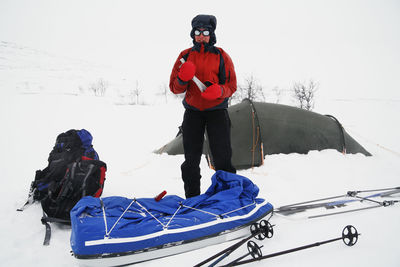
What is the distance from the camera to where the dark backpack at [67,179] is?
2465mm

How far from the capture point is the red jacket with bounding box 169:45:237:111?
278 centimetres

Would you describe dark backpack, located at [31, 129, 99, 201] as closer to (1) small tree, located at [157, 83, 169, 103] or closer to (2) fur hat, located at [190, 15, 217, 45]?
(2) fur hat, located at [190, 15, 217, 45]

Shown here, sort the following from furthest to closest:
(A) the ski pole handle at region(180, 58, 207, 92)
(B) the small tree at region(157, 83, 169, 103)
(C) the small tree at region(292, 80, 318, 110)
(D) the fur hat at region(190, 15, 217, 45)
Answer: (B) the small tree at region(157, 83, 169, 103) < (C) the small tree at region(292, 80, 318, 110) < (D) the fur hat at region(190, 15, 217, 45) < (A) the ski pole handle at region(180, 58, 207, 92)

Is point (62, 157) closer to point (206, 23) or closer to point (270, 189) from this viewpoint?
point (206, 23)

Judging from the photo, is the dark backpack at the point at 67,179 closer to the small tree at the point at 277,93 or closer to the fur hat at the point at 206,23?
the fur hat at the point at 206,23

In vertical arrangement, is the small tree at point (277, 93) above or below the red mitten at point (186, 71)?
above

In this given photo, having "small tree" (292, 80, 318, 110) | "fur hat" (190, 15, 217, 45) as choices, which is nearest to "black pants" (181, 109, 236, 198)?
"fur hat" (190, 15, 217, 45)

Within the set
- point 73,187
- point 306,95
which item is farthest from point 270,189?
point 306,95

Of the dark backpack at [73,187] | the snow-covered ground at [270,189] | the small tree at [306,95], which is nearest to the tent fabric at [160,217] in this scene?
the snow-covered ground at [270,189]

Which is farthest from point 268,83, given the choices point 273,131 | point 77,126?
point 273,131

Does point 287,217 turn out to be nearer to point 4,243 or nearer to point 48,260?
point 48,260

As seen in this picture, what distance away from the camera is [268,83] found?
51.3 m

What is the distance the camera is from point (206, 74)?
2.78 metres

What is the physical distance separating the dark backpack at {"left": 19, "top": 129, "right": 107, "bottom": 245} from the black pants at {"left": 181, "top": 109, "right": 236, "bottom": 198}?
1.14 metres
